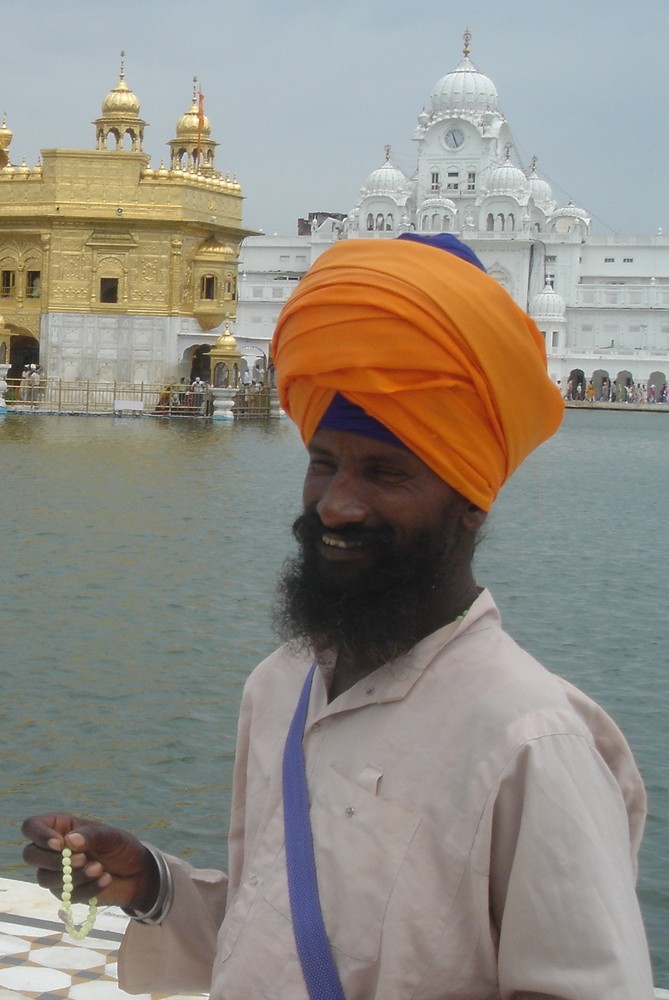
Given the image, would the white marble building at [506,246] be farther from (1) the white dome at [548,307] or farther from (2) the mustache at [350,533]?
(2) the mustache at [350,533]

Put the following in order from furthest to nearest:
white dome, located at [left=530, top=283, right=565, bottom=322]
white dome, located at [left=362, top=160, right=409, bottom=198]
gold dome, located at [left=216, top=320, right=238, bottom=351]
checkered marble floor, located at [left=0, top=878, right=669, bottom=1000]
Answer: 1. white dome, located at [left=362, top=160, right=409, bottom=198]
2. white dome, located at [left=530, top=283, right=565, bottom=322]
3. gold dome, located at [left=216, top=320, right=238, bottom=351]
4. checkered marble floor, located at [left=0, top=878, right=669, bottom=1000]

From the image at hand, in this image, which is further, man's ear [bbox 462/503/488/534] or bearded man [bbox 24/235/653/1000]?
man's ear [bbox 462/503/488/534]

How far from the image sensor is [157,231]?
33.6 m

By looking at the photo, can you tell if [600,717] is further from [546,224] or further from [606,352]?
[546,224]

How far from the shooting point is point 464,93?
61.3m

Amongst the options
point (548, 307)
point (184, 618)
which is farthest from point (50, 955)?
point (548, 307)

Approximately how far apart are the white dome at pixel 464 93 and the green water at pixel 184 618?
43100 mm

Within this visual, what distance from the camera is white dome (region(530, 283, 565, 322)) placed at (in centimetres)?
5547

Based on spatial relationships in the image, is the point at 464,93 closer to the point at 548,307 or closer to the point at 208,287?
the point at 548,307

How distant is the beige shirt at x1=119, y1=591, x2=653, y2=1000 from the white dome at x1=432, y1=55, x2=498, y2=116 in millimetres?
61707

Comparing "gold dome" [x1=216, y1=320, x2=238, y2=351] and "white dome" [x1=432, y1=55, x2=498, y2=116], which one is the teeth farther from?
"white dome" [x1=432, y1=55, x2=498, y2=116]

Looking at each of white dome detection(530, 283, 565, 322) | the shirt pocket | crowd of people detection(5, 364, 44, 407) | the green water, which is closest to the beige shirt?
the shirt pocket

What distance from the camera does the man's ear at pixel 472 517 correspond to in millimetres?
1636

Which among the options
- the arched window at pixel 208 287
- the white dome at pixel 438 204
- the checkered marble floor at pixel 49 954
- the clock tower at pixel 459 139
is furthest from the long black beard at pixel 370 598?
the clock tower at pixel 459 139
